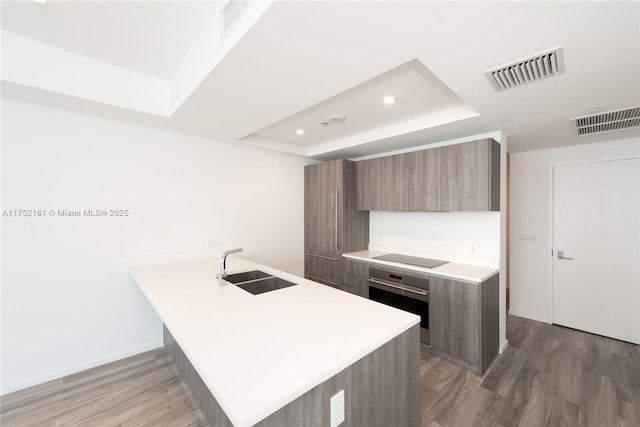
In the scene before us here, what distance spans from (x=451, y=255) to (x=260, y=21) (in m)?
3.01

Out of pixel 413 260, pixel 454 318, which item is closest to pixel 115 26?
pixel 413 260

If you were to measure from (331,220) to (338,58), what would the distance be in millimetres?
→ 2441

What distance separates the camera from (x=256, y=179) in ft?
11.6

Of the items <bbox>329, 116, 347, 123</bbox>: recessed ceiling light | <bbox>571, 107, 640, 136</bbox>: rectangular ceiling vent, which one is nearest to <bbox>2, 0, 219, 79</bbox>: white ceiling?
<bbox>329, 116, 347, 123</bbox>: recessed ceiling light

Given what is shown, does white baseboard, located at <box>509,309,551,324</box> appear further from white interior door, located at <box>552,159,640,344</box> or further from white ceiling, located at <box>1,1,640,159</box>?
white ceiling, located at <box>1,1,640,159</box>

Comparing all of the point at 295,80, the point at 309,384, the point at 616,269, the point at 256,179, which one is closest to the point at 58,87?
the point at 295,80

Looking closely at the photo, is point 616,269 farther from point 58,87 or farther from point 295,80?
point 58,87

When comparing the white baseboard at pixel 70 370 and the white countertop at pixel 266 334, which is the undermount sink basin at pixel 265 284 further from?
the white baseboard at pixel 70 370

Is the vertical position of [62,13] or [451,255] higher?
[62,13]

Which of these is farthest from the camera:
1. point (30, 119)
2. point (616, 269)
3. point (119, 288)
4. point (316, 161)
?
point (316, 161)

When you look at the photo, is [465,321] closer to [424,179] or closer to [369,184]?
[424,179]

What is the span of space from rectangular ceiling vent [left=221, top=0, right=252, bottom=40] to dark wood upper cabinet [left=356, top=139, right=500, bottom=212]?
2.31 m

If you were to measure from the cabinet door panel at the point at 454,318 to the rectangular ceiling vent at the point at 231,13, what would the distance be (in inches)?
103

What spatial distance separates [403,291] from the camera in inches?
112
